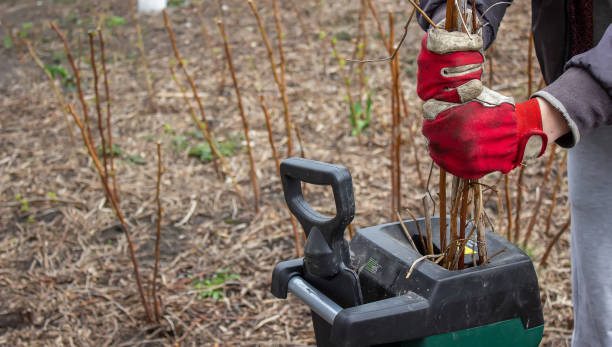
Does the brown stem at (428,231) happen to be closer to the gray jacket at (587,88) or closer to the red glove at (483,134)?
the red glove at (483,134)

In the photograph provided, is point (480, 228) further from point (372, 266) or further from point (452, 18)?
point (452, 18)

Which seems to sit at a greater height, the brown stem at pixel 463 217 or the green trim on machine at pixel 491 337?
the brown stem at pixel 463 217

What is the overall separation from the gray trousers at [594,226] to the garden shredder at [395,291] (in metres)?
0.34

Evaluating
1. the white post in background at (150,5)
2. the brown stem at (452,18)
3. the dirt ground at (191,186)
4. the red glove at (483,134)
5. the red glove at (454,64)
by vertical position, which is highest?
the white post in background at (150,5)

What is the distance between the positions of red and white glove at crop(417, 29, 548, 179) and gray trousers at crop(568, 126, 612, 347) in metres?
0.36

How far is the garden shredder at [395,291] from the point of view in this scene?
95cm

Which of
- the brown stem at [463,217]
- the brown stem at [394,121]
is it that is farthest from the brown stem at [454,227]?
the brown stem at [394,121]

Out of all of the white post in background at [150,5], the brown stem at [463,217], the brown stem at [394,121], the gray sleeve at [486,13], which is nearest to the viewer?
the brown stem at [463,217]

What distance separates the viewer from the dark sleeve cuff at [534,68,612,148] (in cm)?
99

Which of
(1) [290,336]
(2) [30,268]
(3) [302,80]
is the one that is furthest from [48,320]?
(3) [302,80]

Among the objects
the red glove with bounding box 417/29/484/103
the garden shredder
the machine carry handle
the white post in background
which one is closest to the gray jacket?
the red glove with bounding box 417/29/484/103

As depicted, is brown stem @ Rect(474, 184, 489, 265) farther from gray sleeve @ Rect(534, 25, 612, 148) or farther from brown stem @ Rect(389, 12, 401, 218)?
brown stem @ Rect(389, 12, 401, 218)

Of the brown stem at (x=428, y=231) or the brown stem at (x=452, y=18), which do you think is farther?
the brown stem at (x=428, y=231)

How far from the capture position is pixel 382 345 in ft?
3.43
